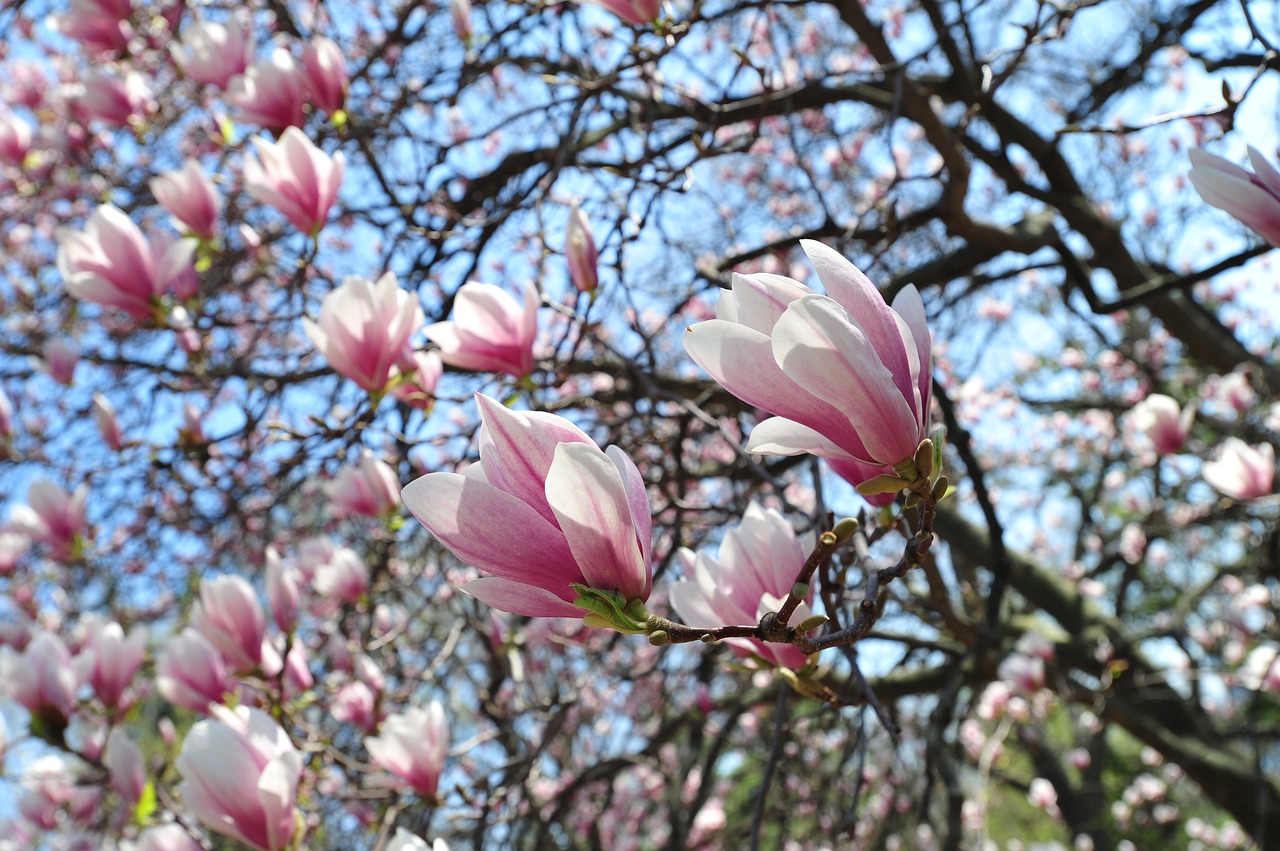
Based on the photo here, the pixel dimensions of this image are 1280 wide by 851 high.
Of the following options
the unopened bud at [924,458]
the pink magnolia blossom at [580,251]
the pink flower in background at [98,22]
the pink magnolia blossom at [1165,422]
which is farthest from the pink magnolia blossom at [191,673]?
the pink magnolia blossom at [1165,422]

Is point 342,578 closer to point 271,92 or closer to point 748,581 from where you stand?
point 271,92

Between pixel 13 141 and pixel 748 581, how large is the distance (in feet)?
8.73

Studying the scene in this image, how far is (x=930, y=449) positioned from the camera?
54 centimetres

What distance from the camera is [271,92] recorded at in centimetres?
155

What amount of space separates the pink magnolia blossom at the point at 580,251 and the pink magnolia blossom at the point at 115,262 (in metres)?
0.69

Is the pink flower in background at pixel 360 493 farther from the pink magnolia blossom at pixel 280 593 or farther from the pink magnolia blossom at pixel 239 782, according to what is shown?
the pink magnolia blossom at pixel 239 782

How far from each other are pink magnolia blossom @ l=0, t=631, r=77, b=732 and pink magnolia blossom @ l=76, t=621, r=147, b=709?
8cm

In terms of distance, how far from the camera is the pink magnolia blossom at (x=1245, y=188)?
65 centimetres

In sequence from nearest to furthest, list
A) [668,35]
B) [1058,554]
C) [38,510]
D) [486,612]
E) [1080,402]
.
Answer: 1. [668,35]
2. [38,510]
3. [486,612]
4. [1080,402]
5. [1058,554]

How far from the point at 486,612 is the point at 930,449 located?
181 cm

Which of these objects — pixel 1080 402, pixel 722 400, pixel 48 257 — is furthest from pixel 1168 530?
pixel 48 257

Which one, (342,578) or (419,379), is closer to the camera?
(419,379)

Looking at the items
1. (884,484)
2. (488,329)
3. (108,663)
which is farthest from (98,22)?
(884,484)

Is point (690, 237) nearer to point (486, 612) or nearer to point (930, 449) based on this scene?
point (486, 612)
